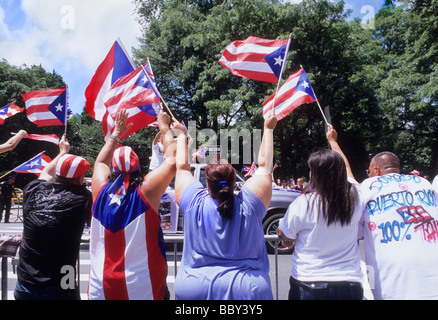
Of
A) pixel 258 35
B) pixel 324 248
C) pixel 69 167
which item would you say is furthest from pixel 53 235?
pixel 258 35

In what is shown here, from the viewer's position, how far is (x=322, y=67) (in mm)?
18719

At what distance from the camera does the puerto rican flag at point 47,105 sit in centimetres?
590

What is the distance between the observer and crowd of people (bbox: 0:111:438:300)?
210cm

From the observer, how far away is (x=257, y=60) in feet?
16.2

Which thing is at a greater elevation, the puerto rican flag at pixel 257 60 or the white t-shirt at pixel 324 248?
the puerto rican flag at pixel 257 60

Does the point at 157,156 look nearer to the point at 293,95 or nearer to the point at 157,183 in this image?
the point at 293,95

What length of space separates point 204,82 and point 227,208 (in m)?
17.8

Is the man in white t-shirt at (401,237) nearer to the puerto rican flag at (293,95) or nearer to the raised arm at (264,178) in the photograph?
the raised arm at (264,178)

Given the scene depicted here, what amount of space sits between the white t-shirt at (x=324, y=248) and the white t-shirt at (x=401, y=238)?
161 mm

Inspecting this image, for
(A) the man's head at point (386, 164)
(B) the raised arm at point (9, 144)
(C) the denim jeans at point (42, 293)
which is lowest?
(C) the denim jeans at point (42, 293)

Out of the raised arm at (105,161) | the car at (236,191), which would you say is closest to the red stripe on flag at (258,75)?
the raised arm at (105,161)

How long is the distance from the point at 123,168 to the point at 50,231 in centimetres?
74
